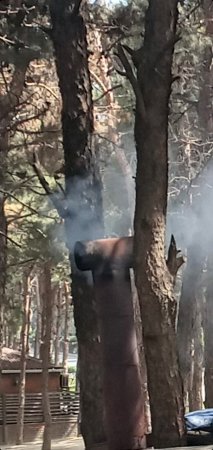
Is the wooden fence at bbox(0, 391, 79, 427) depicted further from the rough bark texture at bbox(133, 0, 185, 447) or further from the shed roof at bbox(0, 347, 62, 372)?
the rough bark texture at bbox(133, 0, 185, 447)

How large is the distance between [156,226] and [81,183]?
2.10 metres

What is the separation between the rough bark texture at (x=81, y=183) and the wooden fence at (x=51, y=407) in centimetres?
1954

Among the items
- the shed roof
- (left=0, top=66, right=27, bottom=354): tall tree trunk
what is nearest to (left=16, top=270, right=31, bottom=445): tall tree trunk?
the shed roof

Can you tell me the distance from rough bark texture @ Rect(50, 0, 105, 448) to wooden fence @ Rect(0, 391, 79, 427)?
1954 centimetres

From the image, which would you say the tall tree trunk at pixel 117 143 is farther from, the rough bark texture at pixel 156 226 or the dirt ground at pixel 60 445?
the rough bark texture at pixel 156 226

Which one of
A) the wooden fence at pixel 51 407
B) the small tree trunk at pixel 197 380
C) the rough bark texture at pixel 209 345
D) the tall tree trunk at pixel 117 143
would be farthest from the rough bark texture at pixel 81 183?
the wooden fence at pixel 51 407

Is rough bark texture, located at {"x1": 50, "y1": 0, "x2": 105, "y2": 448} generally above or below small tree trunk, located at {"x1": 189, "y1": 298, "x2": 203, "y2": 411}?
above

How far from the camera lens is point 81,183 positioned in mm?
8844

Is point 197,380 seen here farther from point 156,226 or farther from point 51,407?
point 156,226

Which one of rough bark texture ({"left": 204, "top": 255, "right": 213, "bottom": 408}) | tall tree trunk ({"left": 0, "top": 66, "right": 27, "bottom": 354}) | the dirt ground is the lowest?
the dirt ground

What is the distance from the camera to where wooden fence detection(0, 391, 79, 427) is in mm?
27766

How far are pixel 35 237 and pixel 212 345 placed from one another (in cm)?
414

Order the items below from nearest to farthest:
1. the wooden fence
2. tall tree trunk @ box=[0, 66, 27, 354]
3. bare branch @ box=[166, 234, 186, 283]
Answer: bare branch @ box=[166, 234, 186, 283] → tall tree trunk @ box=[0, 66, 27, 354] → the wooden fence

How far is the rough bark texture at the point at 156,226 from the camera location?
673cm
